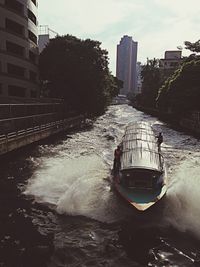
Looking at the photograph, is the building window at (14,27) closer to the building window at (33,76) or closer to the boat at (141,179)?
the building window at (33,76)

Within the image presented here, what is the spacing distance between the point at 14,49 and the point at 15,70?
3739 mm

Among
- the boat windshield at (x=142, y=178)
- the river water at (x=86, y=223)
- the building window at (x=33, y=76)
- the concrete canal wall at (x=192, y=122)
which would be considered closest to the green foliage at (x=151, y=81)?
the concrete canal wall at (x=192, y=122)

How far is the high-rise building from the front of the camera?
46.5 meters

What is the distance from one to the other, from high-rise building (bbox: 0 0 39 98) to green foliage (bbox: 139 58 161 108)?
58.4 m

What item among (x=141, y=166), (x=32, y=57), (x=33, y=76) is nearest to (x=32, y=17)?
(x=32, y=57)

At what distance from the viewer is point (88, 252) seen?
10969 millimetres

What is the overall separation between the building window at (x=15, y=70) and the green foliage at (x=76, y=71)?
5990 mm

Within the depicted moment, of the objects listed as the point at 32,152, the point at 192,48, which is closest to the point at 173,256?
the point at 32,152

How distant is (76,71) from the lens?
54.5 m

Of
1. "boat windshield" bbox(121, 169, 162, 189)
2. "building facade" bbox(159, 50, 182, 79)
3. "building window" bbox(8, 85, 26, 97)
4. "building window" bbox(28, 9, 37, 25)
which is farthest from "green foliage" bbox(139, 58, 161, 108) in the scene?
"boat windshield" bbox(121, 169, 162, 189)

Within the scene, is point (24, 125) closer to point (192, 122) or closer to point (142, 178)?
point (142, 178)

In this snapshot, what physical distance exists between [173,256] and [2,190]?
11592 millimetres

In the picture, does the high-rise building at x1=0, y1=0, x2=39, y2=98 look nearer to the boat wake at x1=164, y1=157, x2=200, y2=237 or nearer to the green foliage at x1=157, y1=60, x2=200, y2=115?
the green foliage at x1=157, y1=60, x2=200, y2=115

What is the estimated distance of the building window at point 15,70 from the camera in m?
49.0
